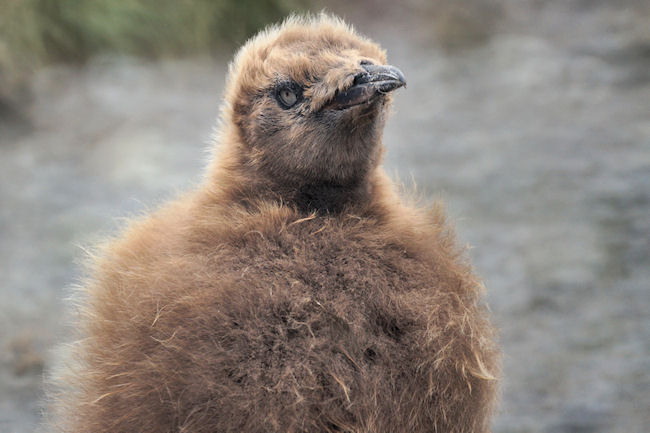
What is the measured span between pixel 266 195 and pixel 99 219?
1.66 m

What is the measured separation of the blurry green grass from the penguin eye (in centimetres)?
257

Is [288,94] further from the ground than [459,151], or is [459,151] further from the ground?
[459,151]

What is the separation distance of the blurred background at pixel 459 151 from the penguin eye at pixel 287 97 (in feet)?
1.83

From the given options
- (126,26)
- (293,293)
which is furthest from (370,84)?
(126,26)

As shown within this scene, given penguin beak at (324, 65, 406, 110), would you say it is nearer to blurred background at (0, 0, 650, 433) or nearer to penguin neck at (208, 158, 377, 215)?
penguin neck at (208, 158, 377, 215)

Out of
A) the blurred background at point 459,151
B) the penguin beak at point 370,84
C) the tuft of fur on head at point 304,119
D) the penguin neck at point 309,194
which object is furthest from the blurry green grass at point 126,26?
the penguin beak at point 370,84

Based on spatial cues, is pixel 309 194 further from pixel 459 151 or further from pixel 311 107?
pixel 459 151

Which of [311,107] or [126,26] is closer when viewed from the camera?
[311,107]

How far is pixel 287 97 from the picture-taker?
5.09 feet

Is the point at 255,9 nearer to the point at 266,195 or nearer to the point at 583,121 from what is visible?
the point at 583,121

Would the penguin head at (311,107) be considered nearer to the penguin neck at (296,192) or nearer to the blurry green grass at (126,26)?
the penguin neck at (296,192)

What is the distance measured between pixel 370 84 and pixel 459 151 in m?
2.19

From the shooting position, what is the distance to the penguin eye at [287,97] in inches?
60.8

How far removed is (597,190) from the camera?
298 centimetres
